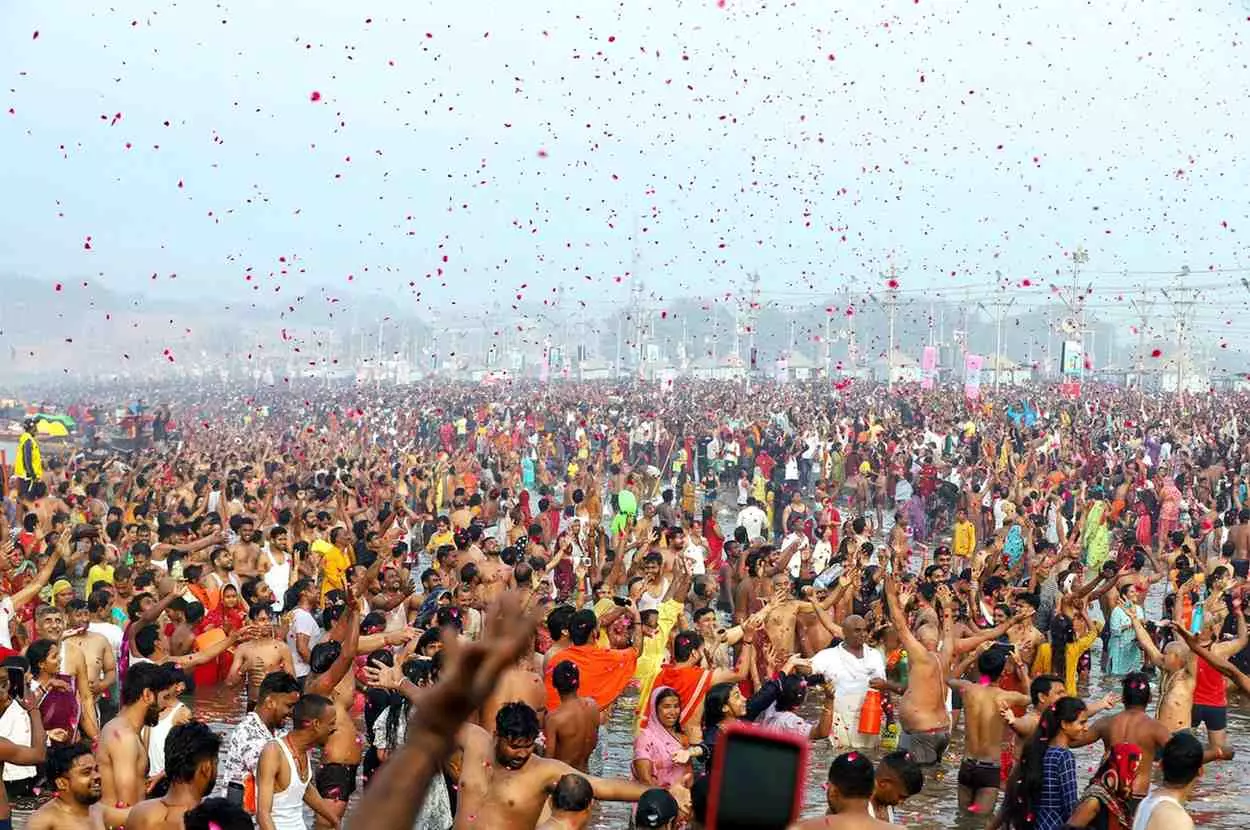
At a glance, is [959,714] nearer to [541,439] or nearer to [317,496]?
[317,496]

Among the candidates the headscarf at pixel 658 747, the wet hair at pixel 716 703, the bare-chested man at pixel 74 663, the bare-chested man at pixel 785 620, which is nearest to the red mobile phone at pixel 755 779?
the headscarf at pixel 658 747

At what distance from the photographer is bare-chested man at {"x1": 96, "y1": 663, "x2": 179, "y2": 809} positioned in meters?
6.44

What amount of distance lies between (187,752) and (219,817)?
86 cm

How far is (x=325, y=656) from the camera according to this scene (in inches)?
314

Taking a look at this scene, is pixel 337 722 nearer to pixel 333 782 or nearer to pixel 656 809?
pixel 333 782

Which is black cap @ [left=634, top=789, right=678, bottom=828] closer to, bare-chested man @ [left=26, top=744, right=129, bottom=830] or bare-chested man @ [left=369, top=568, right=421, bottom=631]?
bare-chested man @ [left=26, top=744, right=129, bottom=830]

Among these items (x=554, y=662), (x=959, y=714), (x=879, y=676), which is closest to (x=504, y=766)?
(x=554, y=662)

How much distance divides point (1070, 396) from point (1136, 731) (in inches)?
1706

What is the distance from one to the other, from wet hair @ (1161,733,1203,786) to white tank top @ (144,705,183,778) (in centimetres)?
404

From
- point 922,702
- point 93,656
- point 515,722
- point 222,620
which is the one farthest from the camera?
point 222,620

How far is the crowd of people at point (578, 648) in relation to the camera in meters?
5.88

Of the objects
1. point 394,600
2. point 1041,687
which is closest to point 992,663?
point 1041,687

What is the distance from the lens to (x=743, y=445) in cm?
2927

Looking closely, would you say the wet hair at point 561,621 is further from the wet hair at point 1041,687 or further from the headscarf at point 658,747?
the wet hair at point 1041,687
